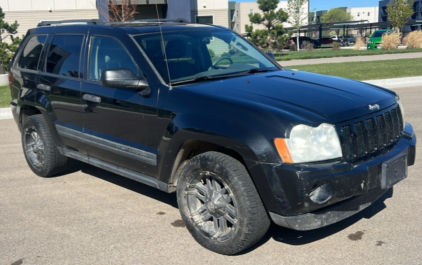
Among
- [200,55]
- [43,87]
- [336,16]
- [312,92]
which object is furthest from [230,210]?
[336,16]

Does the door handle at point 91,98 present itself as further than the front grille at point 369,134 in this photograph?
Yes

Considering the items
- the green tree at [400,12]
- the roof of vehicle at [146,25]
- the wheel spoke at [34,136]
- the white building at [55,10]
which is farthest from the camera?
the green tree at [400,12]

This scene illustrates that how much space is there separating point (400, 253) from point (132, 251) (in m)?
2.15

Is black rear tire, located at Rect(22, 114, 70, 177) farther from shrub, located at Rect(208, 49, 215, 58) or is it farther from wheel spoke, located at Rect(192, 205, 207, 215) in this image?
wheel spoke, located at Rect(192, 205, 207, 215)

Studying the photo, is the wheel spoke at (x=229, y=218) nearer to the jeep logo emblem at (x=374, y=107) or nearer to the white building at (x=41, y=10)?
the jeep logo emblem at (x=374, y=107)

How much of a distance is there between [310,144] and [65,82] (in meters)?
3.01

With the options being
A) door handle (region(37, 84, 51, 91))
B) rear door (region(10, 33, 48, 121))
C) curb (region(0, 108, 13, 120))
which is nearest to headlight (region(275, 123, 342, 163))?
door handle (region(37, 84, 51, 91))

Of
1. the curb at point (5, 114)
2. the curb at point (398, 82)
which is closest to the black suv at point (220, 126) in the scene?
the curb at point (5, 114)

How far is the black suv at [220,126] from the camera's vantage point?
3531mm

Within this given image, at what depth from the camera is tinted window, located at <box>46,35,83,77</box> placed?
5.31m

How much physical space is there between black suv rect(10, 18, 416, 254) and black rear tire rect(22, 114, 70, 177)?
0.45 feet

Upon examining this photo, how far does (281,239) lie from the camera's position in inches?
166

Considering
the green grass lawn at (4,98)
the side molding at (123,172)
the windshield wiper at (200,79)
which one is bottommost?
the green grass lawn at (4,98)

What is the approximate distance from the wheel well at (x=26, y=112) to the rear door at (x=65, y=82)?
54 cm
